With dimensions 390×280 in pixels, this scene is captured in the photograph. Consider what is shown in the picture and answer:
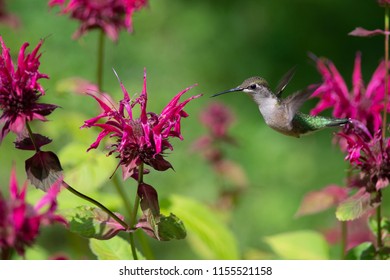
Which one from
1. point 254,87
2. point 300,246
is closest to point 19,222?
point 254,87

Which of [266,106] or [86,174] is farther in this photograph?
[86,174]

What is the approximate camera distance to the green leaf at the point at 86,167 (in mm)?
1667

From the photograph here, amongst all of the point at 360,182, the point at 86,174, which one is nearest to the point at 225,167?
the point at 86,174

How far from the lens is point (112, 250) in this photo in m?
1.24

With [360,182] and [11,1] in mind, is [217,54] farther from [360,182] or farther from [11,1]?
[360,182]

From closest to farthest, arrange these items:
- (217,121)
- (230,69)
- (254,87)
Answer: (254,87), (217,121), (230,69)

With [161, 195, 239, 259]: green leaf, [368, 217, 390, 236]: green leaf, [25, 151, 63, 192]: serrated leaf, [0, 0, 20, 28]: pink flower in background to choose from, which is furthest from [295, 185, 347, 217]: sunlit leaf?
[0, 0, 20, 28]: pink flower in background

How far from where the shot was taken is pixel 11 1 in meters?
3.86

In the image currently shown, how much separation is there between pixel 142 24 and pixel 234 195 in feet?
6.97

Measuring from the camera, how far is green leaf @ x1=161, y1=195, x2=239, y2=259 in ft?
5.34

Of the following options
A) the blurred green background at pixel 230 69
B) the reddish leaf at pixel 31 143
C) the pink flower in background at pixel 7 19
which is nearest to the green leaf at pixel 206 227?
the reddish leaf at pixel 31 143

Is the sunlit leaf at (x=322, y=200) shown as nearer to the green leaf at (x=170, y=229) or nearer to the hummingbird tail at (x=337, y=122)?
the hummingbird tail at (x=337, y=122)

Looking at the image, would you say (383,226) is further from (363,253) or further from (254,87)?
(254,87)

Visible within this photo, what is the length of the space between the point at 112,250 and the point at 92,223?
14 centimetres
